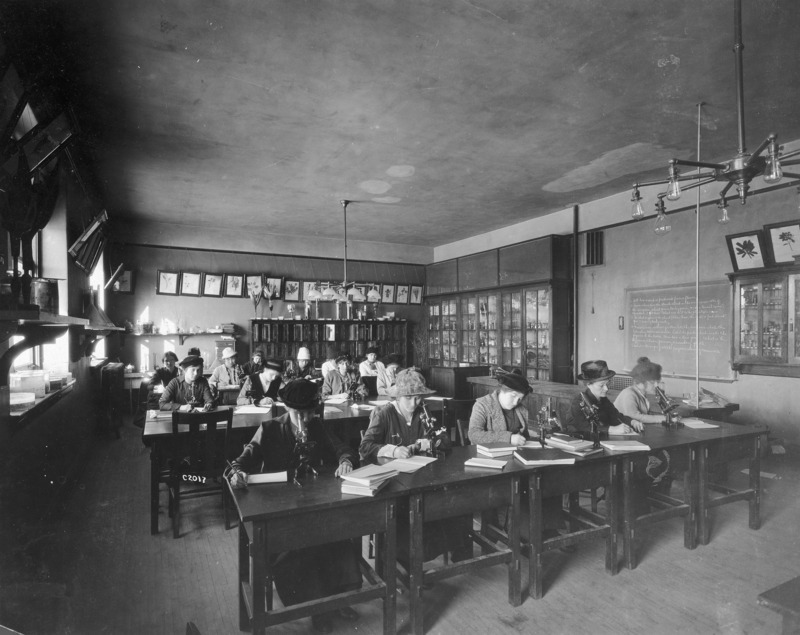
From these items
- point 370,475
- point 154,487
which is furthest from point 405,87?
point 154,487

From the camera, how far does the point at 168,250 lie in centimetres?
929

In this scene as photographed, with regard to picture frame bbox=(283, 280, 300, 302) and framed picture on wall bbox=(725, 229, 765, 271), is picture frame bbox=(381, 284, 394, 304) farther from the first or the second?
framed picture on wall bbox=(725, 229, 765, 271)

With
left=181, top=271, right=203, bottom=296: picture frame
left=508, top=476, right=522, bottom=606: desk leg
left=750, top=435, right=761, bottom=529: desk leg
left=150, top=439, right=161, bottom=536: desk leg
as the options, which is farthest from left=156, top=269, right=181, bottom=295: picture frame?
left=750, top=435, right=761, bottom=529: desk leg

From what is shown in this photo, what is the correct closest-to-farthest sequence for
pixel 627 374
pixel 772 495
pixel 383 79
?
pixel 383 79 < pixel 772 495 < pixel 627 374

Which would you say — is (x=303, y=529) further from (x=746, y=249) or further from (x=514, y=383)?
(x=746, y=249)

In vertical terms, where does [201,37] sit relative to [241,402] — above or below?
above

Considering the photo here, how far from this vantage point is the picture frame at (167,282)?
9.12 m

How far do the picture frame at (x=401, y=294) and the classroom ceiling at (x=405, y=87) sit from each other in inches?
181

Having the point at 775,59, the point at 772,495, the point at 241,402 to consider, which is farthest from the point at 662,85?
the point at 241,402

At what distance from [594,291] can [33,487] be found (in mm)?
7291

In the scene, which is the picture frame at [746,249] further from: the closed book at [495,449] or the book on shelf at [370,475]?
the book on shelf at [370,475]

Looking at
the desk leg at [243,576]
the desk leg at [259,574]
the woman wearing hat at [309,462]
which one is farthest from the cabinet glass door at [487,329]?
the desk leg at [259,574]

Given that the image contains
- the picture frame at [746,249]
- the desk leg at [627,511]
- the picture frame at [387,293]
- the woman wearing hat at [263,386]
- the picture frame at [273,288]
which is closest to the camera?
the desk leg at [627,511]

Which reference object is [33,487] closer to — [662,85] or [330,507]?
[330,507]
